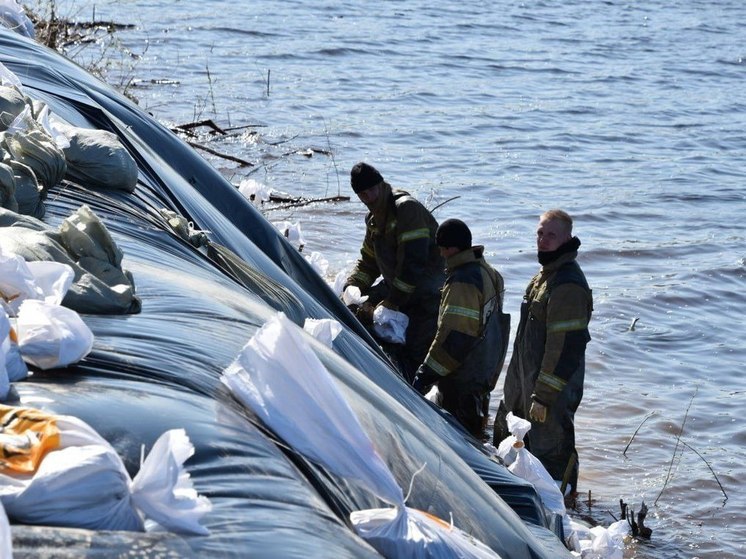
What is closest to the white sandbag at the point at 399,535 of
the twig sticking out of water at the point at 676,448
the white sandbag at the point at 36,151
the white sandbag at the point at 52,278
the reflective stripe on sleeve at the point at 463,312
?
the white sandbag at the point at 52,278

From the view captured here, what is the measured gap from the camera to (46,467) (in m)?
2.04

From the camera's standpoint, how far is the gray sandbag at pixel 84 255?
302cm

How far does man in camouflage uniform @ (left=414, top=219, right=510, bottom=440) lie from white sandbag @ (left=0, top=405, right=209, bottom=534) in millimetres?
4524

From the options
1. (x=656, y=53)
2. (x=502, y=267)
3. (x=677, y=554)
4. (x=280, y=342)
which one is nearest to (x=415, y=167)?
(x=502, y=267)

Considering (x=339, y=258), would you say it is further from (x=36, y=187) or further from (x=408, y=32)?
(x=408, y=32)

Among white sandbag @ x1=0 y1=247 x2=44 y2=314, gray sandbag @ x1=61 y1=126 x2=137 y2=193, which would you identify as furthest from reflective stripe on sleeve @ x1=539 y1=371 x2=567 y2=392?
white sandbag @ x1=0 y1=247 x2=44 y2=314

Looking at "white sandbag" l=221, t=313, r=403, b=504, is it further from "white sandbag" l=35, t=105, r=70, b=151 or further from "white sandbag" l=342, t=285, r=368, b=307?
"white sandbag" l=342, t=285, r=368, b=307

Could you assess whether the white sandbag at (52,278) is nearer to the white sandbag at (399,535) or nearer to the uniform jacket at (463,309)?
the white sandbag at (399,535)

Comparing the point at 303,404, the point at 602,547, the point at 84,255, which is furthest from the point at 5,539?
the point at 602,547

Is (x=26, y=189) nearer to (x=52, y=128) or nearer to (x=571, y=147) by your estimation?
(x=52, y=128)

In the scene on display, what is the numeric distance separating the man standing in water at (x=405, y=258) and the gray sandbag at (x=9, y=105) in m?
3.28

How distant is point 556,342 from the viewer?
6254 mm

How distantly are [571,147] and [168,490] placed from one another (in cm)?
1395

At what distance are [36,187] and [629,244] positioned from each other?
363 inches
